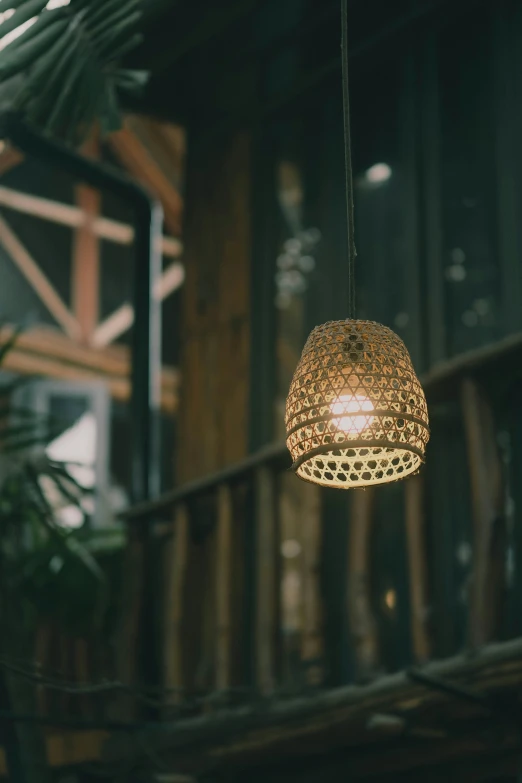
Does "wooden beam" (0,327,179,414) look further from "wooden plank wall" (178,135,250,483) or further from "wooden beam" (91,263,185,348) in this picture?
"wooden plank wall" (178,135,250,483)

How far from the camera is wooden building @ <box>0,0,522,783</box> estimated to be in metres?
3.55

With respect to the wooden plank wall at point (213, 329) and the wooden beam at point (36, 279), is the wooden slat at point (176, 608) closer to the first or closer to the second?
the wooden plank wall at point (213, 329)

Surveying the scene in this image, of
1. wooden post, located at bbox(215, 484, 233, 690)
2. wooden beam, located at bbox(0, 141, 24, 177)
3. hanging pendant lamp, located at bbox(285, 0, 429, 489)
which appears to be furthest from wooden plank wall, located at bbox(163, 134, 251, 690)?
wooden beam, located at bbox(0, 141, 24, 177)

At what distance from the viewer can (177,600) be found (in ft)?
15.3

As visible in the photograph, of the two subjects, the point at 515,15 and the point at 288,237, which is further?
the point at 288,237

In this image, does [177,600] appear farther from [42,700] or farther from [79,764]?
[42,700]

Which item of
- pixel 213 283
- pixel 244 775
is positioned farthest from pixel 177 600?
pixel 213 283

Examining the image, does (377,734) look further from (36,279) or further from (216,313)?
(36,279)

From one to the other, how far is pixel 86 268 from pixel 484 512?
26.1ft

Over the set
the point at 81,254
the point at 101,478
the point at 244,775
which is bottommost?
the point at 244,775

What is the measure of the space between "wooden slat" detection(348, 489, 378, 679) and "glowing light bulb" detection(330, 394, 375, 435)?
144 cm

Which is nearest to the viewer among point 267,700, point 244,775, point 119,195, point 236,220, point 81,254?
point 267,700

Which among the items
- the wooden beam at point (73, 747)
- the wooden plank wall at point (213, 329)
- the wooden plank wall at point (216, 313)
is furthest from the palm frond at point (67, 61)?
the wooden beam at point (73, 747)

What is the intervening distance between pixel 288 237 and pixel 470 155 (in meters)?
1.16
